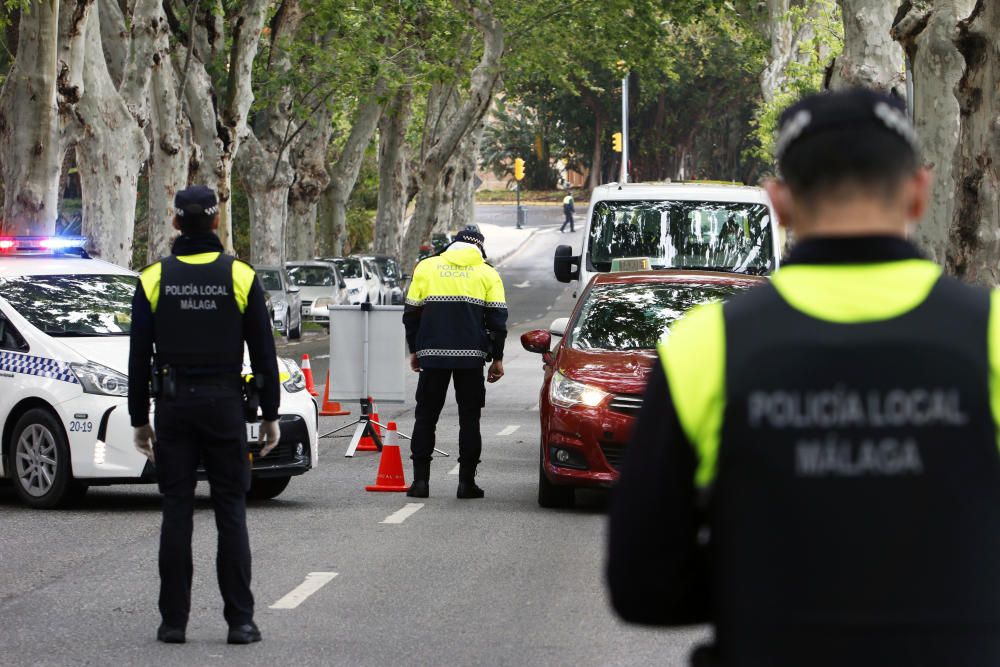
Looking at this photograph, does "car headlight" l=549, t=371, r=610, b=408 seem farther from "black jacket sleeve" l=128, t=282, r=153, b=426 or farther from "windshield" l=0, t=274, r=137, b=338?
"black jacket sleeve" l=128, t=282, r=153, b=426

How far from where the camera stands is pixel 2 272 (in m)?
12.5

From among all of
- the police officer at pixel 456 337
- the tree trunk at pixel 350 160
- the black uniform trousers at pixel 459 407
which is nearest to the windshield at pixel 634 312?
the police officer at pixel 456 337

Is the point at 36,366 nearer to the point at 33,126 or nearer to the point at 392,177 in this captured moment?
the point at 33,126

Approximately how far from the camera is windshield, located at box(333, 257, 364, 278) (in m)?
41.0

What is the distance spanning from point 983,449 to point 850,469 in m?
0.20

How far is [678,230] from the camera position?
707 inches

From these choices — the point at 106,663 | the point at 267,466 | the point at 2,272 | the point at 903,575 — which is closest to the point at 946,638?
the point at 903,575

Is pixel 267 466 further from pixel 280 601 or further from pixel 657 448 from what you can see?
pixel 657 448

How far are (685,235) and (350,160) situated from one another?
30.8 metres

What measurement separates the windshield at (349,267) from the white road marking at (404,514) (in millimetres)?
29209

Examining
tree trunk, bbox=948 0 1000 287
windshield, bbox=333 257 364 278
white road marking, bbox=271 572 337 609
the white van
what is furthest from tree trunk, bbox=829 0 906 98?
windshield, bbox=333 257 364 278

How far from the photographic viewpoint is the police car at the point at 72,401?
11.2 metres

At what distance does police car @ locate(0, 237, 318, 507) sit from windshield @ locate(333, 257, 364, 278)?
28.5 meters

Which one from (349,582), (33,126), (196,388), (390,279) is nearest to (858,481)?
(196,388)
